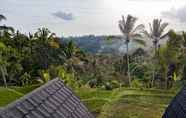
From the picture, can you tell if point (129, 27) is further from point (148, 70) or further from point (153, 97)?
point (153, 97)

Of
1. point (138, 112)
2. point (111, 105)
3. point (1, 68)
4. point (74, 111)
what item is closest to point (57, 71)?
point (1, 68)

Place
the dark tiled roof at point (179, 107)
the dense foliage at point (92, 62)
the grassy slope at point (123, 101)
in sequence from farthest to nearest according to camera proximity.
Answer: the dense foliage at point (92, 62) → the grassy slope at point (123, 101) → the dark tiled roof at point (179, 107)

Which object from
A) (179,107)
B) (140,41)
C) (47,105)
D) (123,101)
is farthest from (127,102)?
(47,105)

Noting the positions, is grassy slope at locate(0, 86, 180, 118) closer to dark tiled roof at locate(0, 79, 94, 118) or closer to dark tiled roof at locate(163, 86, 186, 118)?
dark tiled roof at locate(163, 86, 186, 118)

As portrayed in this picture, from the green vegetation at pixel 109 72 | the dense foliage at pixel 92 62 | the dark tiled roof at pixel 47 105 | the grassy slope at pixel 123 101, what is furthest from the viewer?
the dense foliage at pixel 92 62

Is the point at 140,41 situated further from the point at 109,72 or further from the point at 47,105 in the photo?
the point at 47,105

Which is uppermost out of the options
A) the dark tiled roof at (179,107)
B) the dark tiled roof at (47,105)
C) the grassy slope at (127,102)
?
the dark tiled roof at (47,105)

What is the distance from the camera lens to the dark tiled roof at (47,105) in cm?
273

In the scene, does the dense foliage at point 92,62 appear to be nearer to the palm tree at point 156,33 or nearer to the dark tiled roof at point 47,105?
the palm tree at point 156,33

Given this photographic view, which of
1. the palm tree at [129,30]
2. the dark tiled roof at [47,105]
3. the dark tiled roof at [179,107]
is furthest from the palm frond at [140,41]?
the dark tiled roof at [47,105]

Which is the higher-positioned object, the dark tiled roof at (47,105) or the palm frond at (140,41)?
the dark tiled roof at (47,105)

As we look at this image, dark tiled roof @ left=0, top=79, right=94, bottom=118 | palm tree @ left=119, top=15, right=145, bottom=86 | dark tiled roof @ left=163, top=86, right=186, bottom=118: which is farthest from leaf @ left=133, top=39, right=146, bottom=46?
dark tiled roof @ left=0, top=79, right=94, bottom=118

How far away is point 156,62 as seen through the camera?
28.4 m

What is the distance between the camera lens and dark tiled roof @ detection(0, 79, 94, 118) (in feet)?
8.95
